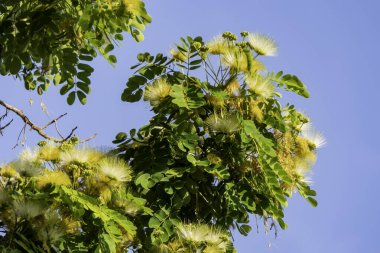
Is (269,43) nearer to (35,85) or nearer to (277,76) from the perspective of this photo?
(277,76)

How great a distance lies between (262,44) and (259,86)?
0.29 meters

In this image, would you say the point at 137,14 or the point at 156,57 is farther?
the point at 156,57

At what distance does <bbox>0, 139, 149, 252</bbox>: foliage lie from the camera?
4.46m

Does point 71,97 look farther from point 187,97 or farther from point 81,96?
point 187,97

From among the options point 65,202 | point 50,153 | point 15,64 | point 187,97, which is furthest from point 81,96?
point 65,202

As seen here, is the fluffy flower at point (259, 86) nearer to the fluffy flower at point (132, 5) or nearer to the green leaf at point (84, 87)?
the fluffy flower at point (132, 5)

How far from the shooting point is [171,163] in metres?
5.04

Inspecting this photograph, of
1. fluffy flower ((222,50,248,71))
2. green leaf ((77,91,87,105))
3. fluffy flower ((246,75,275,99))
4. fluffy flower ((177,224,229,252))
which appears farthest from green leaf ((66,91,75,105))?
fluffy flower ((177,224,229,252))

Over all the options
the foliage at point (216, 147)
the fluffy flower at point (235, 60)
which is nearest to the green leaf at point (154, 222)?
the foliage at point (216, 147)

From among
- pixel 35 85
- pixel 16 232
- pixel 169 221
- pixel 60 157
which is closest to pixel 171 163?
pixel 169 221

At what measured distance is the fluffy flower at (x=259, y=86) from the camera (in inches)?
199

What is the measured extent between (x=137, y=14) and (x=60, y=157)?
82 cm

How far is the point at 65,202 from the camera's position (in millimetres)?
4480

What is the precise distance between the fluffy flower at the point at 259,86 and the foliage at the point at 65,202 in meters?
0.82
